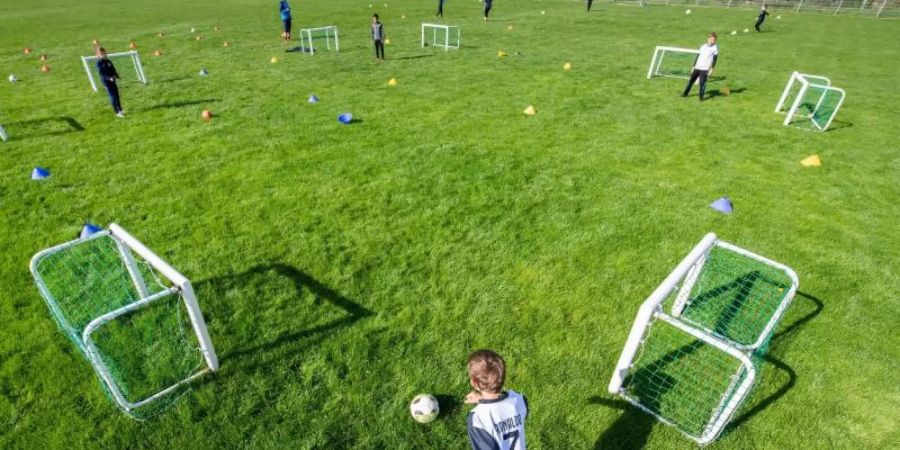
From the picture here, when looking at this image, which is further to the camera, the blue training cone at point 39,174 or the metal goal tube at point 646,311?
the blue training cone at point 39,174

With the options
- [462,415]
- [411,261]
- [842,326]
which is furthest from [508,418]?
[842,326]

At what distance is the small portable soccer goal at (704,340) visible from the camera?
12.7 ft

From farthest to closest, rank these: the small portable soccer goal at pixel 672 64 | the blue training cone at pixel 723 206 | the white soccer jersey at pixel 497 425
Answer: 1. the small portable soccer goal at pixel 672 64
2. the blue training cone at pixel 723 206
3. the white soccer jersey at pixel 497 425

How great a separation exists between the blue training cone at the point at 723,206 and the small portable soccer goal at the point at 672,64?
8860mm

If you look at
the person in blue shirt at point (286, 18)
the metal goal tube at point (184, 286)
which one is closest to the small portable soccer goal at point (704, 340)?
the metal goal tube at point (184, 286)

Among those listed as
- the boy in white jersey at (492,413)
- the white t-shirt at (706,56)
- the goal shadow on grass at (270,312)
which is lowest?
the goal shadow on grass at (270,312)

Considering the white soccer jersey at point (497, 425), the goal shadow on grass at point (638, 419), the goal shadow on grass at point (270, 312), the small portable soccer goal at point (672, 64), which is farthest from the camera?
the small portable soccer goal at point (672, 64)

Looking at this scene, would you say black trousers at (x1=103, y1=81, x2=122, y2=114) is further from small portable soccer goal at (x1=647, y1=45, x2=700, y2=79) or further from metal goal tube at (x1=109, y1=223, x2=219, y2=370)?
small portable soccer goal at (x1=647, y1=45, x2=700, y2=79)

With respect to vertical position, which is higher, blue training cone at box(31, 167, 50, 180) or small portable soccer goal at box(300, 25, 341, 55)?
small portable soccer goal at box(300, 25, 341, 55)

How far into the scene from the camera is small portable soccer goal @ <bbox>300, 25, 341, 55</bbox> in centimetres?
1816

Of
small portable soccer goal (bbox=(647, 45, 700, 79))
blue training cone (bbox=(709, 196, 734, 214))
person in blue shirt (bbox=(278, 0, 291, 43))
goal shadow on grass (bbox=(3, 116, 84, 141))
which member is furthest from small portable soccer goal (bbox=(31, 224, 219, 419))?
person in blue shirt (bbox=(278, 0, 291, 43))

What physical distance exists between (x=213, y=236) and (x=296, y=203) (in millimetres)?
1414

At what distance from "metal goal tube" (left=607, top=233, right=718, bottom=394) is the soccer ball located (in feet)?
5.84

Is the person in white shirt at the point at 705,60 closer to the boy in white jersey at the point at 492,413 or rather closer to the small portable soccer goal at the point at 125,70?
the boy in white jersey at the point at 492,413
